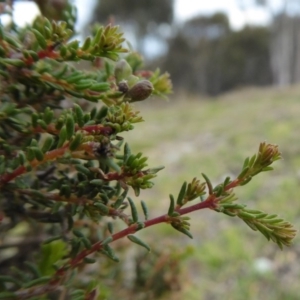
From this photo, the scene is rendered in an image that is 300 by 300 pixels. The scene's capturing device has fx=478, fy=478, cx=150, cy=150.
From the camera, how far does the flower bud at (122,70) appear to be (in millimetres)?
433

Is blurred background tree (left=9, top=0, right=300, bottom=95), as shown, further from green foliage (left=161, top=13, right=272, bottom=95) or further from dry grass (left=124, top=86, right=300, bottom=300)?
dry grass (left=124, top=86, right=300, bottom=300)

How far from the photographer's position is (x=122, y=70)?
434 millimetres

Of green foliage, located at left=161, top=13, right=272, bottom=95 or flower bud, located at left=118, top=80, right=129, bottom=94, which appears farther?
green foliage, located at left=161, top=13, right=272, bottom=95

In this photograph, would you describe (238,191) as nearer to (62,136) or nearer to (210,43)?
(62,136)

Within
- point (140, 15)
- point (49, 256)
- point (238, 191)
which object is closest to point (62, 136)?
point (49, 256)

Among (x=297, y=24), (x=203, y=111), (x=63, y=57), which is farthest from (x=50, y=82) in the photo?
(x=297, y=24)

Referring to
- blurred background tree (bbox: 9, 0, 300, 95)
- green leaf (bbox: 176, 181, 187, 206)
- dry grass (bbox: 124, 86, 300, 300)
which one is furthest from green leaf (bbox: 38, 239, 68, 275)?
→ blurred background tree (bbox: 9, 0, 300, 95)

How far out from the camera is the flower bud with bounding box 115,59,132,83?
43 centimetres

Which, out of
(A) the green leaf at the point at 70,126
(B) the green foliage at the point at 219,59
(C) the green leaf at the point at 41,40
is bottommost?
(A) the green leaf at the point at 70,126

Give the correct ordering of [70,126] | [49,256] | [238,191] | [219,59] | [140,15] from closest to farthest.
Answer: [70,126], [49,256], [238,191], [219,59], [140,15]

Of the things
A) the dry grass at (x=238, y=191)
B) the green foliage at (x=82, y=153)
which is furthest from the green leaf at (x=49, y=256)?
the dry grass at (x=238, y=191)

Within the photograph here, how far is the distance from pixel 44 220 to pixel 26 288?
0.22 ft

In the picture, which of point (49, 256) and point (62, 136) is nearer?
point (62, 136)

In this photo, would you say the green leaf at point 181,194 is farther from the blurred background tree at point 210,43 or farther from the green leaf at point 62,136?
the blurred background tree at point 210,43
